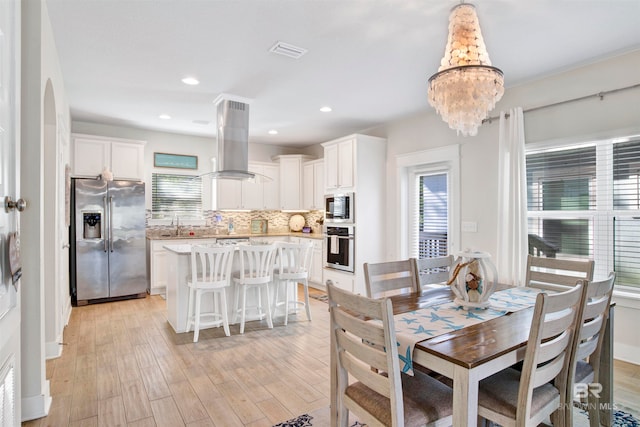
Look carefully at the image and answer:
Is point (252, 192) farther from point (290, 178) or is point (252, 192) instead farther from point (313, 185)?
point (313, 185)

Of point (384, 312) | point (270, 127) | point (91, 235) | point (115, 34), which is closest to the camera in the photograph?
point (384, 312)

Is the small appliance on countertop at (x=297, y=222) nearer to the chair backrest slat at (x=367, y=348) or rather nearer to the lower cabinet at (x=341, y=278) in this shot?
the lower cabinet at (x=341, y=278)

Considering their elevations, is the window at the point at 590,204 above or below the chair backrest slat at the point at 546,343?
above

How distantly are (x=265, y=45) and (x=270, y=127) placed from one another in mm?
2829

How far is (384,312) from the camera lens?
133 centimetres

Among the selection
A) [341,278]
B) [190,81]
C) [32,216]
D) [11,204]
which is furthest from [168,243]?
[11,204]

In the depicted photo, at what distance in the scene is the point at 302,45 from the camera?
2.89m

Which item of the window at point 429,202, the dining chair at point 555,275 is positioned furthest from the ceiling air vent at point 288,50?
the dining chair at point 555,275

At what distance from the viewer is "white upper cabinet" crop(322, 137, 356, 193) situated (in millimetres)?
5250

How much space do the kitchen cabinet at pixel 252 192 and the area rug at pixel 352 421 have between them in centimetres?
469

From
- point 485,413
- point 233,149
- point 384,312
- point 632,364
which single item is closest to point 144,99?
point 233,149

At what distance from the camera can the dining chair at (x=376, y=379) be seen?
4.45 feet

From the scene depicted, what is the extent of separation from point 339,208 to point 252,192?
2.07 metres

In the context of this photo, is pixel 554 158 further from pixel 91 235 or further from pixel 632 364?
pixel 91 235
